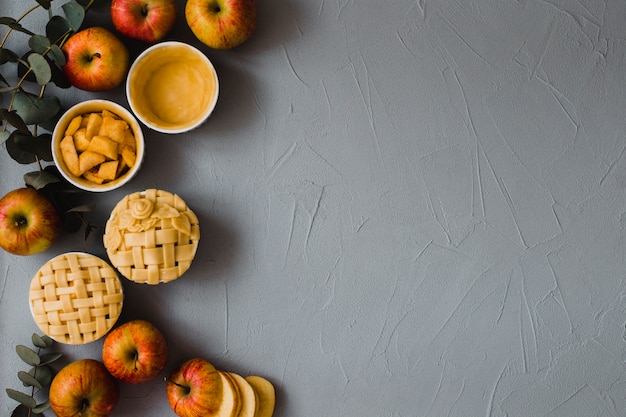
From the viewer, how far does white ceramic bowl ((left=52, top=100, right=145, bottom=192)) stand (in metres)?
1.09

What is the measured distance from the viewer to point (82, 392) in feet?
3.55

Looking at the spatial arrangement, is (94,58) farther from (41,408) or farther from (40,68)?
(41,408)

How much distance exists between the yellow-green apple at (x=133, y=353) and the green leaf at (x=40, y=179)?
27cm

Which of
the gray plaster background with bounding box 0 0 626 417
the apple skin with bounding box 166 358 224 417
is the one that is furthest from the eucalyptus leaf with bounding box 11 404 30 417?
the apple skin with bounding box 166 358 224 417

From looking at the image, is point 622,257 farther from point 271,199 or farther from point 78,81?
point 78,81

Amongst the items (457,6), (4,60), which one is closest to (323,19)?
(457,6)

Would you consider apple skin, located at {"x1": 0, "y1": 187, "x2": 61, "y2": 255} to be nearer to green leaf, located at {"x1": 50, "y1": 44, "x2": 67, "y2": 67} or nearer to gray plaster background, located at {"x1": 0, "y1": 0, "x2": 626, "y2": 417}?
gray plaster background, located at {"x1": 0, "y1": 0, "x2": 626, "y2": 417}

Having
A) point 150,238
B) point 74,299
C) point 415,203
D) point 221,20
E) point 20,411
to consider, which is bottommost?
point 20,411

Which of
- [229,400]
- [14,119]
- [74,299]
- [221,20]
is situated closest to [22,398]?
[74,299]

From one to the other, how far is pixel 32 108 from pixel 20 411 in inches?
20.6

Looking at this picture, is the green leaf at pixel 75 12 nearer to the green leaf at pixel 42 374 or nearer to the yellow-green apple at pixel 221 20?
the yellow-green apple at pixel 221 20

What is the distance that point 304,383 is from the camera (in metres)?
1.17

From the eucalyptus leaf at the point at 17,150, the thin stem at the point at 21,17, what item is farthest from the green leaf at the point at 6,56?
the eucalyptus leaf at the point at 17,150

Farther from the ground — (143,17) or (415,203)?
(143,17)
